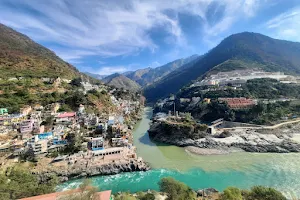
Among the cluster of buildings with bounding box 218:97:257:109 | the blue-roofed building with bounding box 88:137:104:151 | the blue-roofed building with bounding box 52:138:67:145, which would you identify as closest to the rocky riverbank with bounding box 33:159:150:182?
the blue-roofed building with bounding box 88:137:104:151

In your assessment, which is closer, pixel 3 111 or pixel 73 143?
pixel 73 143

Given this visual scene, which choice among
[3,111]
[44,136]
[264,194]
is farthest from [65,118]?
[264,194]

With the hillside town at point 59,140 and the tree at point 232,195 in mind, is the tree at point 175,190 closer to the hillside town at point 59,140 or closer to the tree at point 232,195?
the tree at point 232,195

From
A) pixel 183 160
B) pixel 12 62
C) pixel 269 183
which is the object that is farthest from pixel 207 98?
pixel 12 62

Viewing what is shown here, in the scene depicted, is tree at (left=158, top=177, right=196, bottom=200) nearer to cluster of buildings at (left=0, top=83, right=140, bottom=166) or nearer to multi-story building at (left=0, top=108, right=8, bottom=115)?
cluster of buildings at (left=0, top=83, right=140, bottom=166)

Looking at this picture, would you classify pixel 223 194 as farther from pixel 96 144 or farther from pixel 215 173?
pixel 96 144

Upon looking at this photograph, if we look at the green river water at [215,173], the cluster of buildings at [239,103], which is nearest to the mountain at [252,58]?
the cluster of buildings at [239,103]
